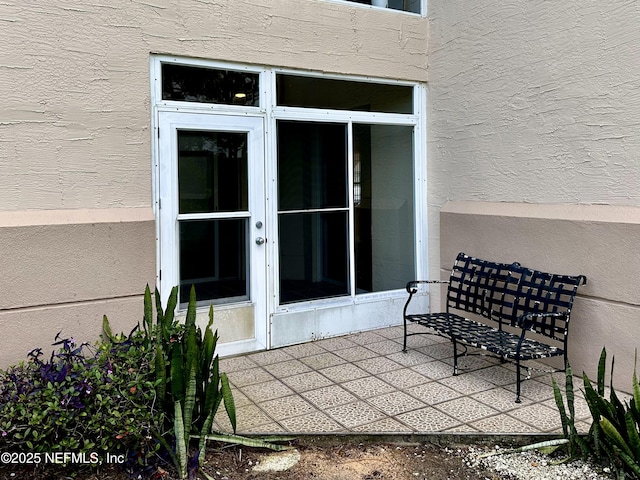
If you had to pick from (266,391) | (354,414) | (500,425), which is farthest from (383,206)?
(500,425)

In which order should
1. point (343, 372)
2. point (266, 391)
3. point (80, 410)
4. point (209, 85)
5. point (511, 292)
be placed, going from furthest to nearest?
point (209, 85)
point (511, 292)
point (343, 372)
point (266, 391)
point (80, 410)

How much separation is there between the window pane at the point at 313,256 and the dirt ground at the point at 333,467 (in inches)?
80.7

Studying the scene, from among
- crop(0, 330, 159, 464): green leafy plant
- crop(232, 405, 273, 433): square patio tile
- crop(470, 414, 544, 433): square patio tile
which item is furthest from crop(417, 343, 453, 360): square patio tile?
crop(0, 330, 159, 464): green leafy plant

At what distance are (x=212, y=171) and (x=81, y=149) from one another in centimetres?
104

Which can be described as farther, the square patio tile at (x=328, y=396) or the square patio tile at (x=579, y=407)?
the square patio tile at (x=328, y=396)

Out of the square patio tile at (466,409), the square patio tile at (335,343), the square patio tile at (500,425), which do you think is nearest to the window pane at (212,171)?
the square patio tile at (335,343)

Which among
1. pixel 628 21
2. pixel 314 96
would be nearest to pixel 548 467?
pixel 628 21

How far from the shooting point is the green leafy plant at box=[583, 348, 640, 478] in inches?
102

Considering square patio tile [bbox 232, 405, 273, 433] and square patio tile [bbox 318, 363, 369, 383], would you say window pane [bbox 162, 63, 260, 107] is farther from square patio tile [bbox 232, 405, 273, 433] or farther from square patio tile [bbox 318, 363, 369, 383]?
square patio tile [bbox 232, 405, 273, 433]

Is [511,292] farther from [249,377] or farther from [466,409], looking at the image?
[249,377]

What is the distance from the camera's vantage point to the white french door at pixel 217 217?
4.31 metres

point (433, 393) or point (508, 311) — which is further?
point (508, 311)

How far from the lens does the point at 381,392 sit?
150 inches

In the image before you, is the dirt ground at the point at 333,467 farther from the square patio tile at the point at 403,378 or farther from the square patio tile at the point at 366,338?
the square patio tile at the point at 366,338
